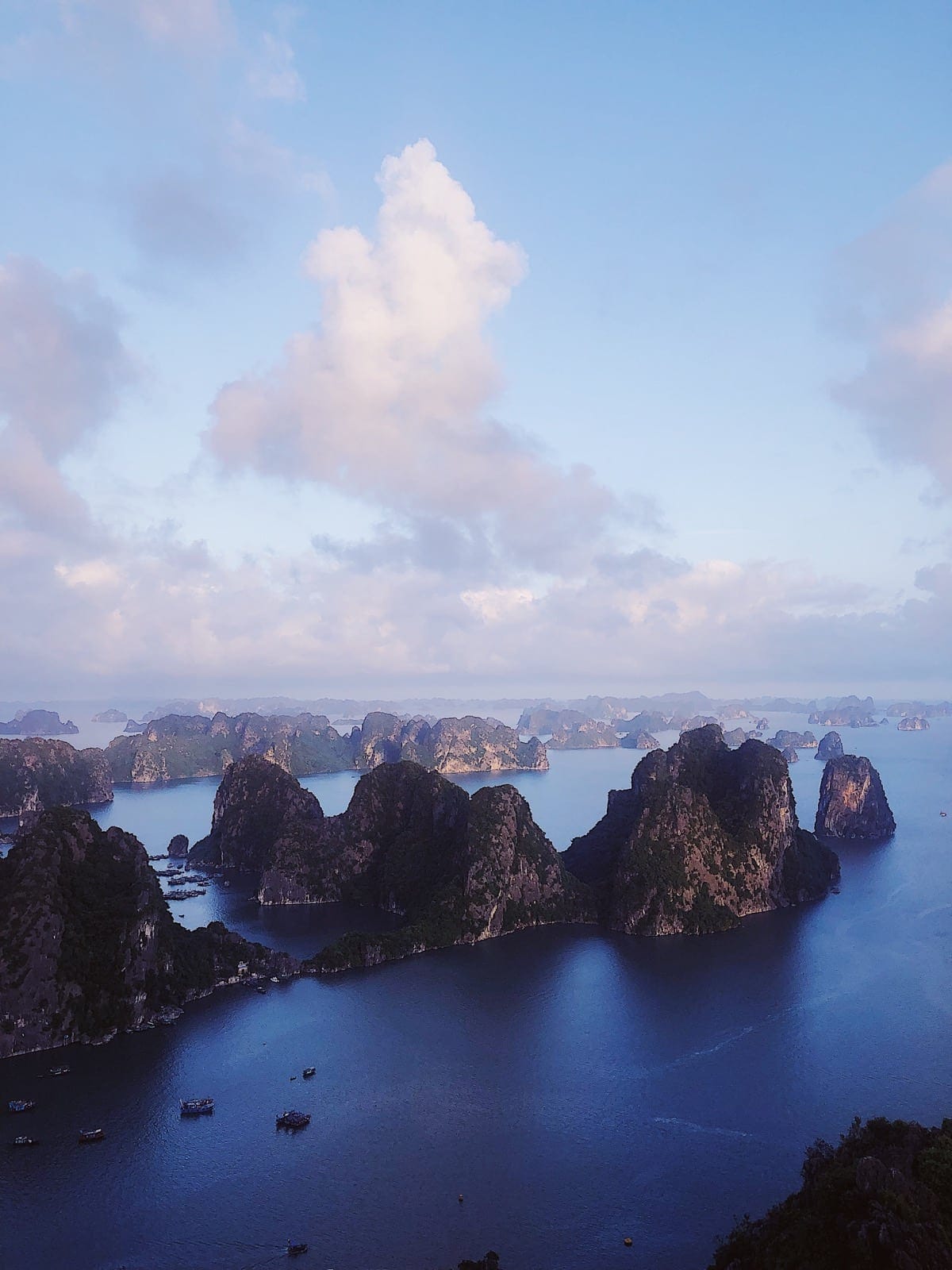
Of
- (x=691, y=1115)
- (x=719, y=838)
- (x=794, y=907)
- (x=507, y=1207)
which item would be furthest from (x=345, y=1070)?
(x=794, y=907)

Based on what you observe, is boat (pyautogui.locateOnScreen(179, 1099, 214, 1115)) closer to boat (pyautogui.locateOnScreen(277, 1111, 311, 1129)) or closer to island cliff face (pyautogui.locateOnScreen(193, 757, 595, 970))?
boat (pyautogui.locateOnScreen(277, 1111, 311, 1129))

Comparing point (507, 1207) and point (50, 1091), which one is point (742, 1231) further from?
point (50, 1091)

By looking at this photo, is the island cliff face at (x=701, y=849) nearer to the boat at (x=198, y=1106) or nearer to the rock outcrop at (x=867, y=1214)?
the boat at (x=198, y=1106)

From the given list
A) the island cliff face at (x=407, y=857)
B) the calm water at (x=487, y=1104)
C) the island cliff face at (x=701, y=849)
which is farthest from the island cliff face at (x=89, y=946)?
the island cliff face at (x=701, y=849)

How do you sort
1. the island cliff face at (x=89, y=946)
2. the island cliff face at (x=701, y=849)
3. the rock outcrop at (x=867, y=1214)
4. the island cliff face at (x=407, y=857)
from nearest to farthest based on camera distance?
the rock outcrop at (x=867, y=1214)
the island cliff face at (x=89, y=946)
the island cliff face at (x=407, y=857)
the island cliff face at (x=701, y=849)

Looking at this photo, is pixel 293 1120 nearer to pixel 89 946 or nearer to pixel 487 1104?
pixel 487 1104

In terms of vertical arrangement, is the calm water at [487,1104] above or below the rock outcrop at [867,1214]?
below

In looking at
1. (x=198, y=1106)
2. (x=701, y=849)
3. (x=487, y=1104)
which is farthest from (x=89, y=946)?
(x=701, y=849)
